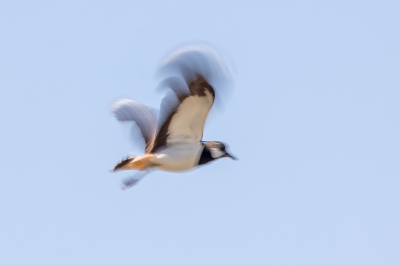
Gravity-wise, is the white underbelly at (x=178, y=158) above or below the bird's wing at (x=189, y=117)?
below

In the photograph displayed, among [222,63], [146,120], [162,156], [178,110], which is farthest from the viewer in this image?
[146,120]

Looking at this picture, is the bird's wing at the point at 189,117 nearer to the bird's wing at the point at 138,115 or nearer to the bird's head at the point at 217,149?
the bird's head at the point at 217,149

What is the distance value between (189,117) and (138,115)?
2.37m

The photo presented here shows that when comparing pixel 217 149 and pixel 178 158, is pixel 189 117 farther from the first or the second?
pixel 217 149

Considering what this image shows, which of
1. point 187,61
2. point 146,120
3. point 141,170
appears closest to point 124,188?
point 141,170

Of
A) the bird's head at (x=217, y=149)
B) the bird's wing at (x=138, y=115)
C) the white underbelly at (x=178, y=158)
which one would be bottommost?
the white underbelly at (x=178, y=158)

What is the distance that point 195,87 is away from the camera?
1619cm

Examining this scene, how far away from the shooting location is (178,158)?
18.0 metres

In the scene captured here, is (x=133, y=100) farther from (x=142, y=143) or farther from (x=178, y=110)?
(x=178, y=110)

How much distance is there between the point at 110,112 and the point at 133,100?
2.24 ft

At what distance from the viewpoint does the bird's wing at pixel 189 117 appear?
16.3 m

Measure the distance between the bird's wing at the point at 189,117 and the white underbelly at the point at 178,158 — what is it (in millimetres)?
119

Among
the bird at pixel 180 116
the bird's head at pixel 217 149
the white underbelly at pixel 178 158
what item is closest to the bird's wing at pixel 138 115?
the bird at pixel 180 116

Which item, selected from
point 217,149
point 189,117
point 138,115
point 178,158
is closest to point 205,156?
point 217,149
